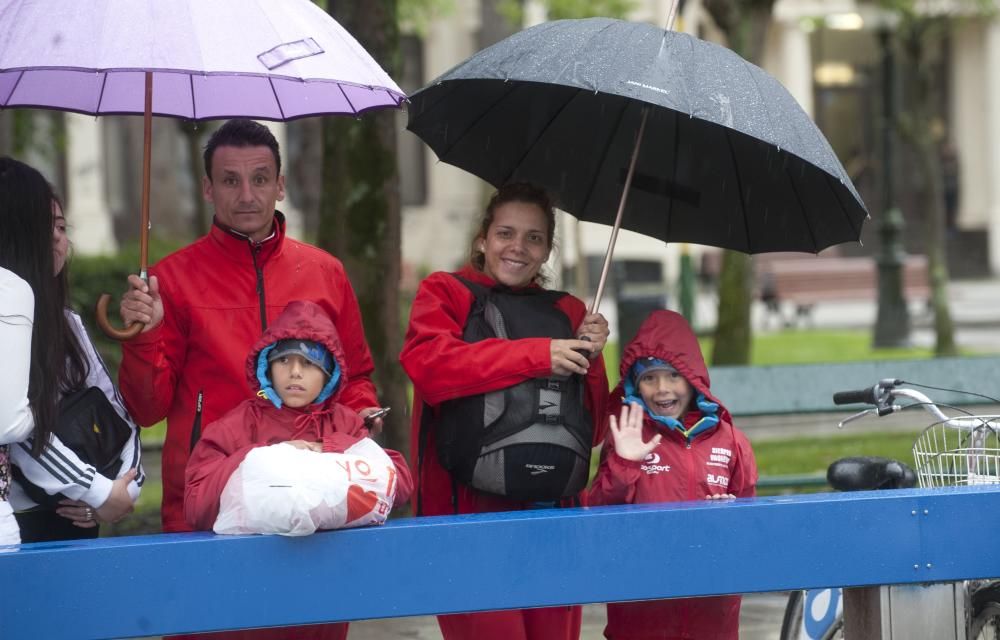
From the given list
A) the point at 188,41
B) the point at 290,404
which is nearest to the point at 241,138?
the point at 188,41

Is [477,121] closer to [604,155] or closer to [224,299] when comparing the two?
[604,155]

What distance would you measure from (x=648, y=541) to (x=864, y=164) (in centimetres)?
3177

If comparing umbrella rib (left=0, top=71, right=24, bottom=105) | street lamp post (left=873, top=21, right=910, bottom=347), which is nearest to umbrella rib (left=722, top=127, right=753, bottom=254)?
umbrella rib (left=0, top=71, right=24, bottom=105)

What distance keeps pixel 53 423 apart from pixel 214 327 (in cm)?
59

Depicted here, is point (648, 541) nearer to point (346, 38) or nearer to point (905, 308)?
point (346, 38)

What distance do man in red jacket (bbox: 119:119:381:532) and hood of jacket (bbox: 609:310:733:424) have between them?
774 mm

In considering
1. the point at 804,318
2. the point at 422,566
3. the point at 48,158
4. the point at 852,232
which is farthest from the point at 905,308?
the point at 422,566

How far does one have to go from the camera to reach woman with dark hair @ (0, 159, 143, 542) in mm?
3891

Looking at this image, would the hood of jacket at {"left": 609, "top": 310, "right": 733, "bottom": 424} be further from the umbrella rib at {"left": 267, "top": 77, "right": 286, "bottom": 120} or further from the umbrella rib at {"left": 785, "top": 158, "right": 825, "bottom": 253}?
the umbrella rib at {"left": 267, "top": 77, "right": 286, "bottom": 120}

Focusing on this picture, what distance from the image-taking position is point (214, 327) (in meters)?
4.27

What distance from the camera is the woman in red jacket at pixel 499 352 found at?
4.10 metres

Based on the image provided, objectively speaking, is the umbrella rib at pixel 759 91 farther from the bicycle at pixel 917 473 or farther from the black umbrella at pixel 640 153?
the bicycle at pixel 917 473

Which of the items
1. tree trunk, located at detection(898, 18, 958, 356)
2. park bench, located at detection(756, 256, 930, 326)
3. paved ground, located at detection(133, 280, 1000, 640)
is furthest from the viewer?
park bench, located at detection(756, 256, 930, 326)

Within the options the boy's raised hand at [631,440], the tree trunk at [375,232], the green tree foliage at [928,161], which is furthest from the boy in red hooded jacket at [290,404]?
the green tree foliage at [928,161]
